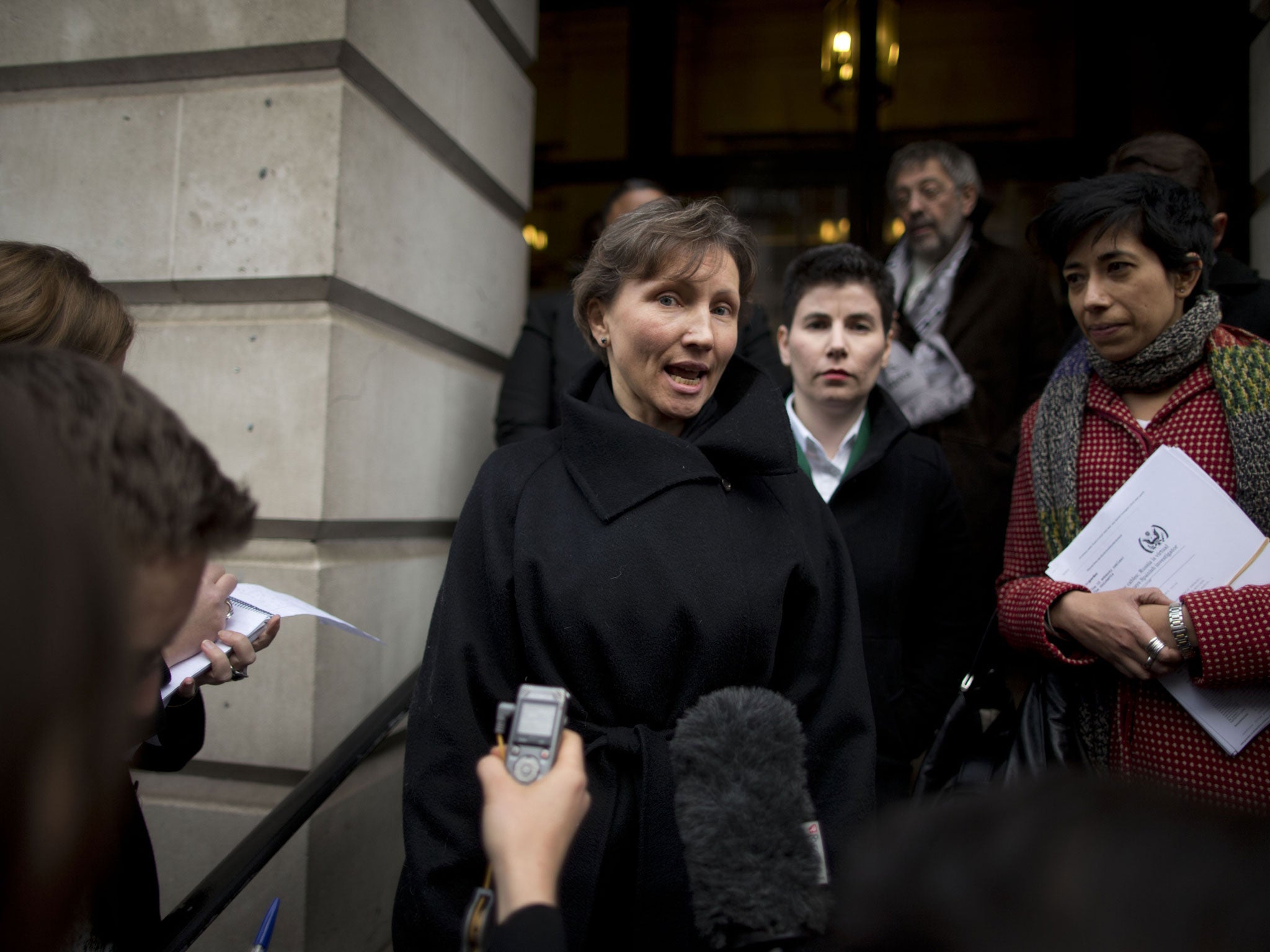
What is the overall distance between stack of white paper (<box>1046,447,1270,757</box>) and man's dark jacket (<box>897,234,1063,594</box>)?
1166 millimetres

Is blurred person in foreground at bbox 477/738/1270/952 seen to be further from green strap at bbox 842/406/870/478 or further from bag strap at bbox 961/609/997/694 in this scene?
green strap at bbox 842/406/870/478

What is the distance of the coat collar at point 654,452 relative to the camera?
1.95 meters

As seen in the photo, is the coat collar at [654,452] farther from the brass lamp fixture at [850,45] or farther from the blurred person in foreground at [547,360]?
the brass lamp fixture at [850,45]

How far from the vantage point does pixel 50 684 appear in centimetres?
87

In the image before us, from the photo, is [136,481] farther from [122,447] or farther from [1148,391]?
[1148,391]

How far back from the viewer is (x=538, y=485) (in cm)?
198

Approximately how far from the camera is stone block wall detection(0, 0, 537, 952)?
9.39ft

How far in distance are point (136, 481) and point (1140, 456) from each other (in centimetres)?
221

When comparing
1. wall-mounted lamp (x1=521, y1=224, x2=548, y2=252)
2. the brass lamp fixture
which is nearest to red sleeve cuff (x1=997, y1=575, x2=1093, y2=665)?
the brass lamp fixture

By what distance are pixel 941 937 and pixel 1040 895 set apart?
10cm

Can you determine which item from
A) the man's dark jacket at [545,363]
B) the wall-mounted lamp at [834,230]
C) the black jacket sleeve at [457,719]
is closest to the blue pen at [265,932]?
the black jacket sleeve at [457,719]

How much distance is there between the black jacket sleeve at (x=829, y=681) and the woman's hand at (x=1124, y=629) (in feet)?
1.93

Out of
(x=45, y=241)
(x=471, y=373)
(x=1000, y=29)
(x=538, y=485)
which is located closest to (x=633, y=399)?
(x=538, y=485)

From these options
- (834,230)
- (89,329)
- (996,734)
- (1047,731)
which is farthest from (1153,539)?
(834,230)
